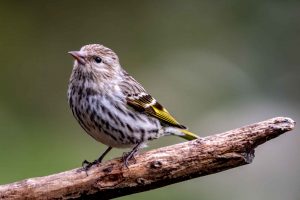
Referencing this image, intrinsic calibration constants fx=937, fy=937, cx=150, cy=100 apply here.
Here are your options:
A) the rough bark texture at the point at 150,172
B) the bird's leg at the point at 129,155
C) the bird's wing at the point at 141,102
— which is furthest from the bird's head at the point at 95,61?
the rough bark texture at the point at 150,172

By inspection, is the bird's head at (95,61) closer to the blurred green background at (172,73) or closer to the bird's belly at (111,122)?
the bird's belly at (111,122)

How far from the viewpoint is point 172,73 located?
29.4 ft

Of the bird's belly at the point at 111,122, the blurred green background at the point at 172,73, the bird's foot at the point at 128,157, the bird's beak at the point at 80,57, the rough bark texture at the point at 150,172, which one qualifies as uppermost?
the blurred green background at the point at 172,73

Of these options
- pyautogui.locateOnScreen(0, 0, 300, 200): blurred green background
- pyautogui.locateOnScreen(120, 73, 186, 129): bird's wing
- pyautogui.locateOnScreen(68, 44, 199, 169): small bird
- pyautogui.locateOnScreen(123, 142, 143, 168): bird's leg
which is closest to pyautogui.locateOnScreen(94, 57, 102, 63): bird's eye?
pyautogui.locateOnScreen(68, 44, 199, 169): small bird

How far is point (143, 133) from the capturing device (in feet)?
17.3

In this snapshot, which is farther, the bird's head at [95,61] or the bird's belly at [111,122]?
the bird's head at [95,61]

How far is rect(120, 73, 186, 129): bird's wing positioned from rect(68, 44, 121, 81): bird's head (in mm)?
118

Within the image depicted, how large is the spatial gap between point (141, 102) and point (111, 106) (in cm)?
25

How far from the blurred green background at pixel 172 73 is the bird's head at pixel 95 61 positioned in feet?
4.23

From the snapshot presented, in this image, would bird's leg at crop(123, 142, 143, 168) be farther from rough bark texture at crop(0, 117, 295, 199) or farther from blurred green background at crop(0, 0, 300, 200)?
blurred green background at crop(0, 0, 300, 200)

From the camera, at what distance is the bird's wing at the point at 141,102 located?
5.34 m

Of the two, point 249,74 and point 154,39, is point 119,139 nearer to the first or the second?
point 249,74

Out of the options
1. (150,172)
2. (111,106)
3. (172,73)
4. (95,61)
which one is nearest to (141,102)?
(111,106)

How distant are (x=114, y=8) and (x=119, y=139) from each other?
5.01 meters
